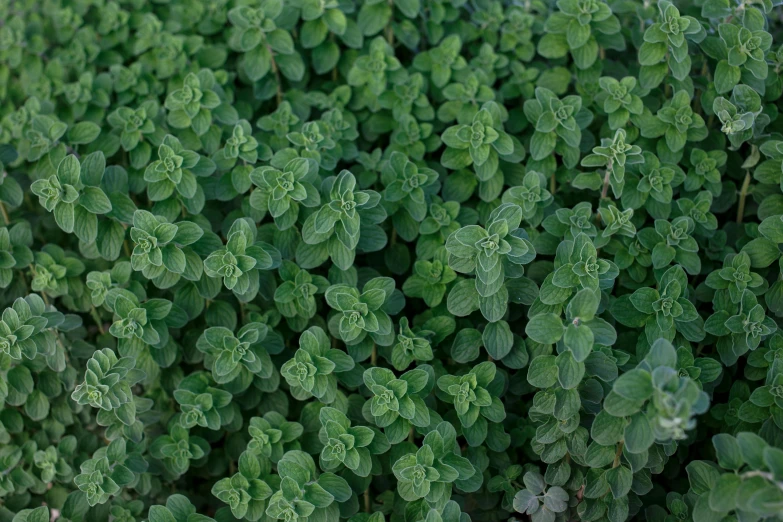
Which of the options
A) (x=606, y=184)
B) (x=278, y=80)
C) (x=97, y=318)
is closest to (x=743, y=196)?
(x=606, y=184)

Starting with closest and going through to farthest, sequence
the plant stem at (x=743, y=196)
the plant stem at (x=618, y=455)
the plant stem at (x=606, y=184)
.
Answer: the plant stem at (x=618, y=455) → the plant stem at (x=606, y=184) → the plant stem at (x=743, y=196)

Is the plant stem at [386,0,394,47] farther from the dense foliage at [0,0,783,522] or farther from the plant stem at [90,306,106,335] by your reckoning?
the plant stem at [90,306,106,335]

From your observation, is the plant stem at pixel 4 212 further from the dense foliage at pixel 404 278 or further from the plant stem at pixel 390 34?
the plant stem at pixel 390 34

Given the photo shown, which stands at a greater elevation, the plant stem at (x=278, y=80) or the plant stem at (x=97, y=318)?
the plant stem at (x=278, y=80)

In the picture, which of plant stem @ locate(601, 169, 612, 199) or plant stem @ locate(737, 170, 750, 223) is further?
plant stem @ locate(737, 170, 750, 223)

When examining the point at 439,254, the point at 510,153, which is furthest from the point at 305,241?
the point at 510,153

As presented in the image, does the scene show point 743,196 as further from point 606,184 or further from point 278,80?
point 278,80

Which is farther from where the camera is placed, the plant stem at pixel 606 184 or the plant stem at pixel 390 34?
the plant stem at pixel 390 34

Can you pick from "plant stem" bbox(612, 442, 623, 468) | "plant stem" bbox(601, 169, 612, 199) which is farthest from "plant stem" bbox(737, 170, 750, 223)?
"plant stem" bbox(612, 442, 623, 468)

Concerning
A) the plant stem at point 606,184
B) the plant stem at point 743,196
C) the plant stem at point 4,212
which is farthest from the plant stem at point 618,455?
the plant stem at point 4,212
